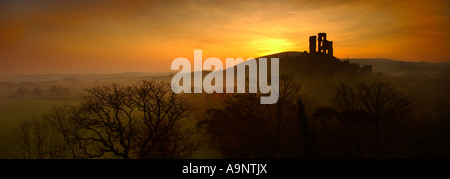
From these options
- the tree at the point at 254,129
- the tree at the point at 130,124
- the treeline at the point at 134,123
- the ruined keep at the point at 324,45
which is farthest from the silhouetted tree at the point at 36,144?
the ruined keep at the point at 324,45

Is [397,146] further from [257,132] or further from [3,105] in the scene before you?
[3,105]

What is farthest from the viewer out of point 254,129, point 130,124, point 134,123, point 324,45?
point 324,45

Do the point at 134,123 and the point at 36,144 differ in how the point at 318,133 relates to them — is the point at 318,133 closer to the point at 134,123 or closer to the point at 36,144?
the point at 134,123

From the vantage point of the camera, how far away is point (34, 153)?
30109 mm

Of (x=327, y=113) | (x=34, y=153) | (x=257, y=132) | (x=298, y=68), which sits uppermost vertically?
(x=298, y=68)

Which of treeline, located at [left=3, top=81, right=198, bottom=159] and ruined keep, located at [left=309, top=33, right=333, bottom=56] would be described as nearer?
treeline, located at [left=3, top=81, right=198, bottom=159]

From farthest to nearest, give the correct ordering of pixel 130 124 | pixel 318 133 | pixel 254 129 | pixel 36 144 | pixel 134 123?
pixel 36 144 → pixel 318 133 → pixel 254 129 → pixel 134 123 → pixel 130 124

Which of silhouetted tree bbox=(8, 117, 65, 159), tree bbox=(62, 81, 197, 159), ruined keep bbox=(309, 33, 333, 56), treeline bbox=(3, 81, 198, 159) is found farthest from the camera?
ruined keep bbox=(309, 33, 333, 56)

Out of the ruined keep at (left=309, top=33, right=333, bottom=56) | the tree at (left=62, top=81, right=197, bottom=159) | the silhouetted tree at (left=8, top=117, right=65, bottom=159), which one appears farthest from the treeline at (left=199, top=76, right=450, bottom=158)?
the ruined keep at (left=309, top=33, right=333, bottom=56)

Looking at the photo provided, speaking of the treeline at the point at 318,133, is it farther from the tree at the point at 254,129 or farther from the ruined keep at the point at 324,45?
the ruined keep at the point at 324,45

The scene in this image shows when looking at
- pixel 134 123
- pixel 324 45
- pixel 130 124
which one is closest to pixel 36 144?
pixel 134 123

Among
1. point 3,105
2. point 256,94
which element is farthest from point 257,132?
point 3,105

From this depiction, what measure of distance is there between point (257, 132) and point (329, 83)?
42823mm

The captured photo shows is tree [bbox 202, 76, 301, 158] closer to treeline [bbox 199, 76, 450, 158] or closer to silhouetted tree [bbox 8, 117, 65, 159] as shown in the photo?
treeline [bbox 199, 76, 450, 158]
